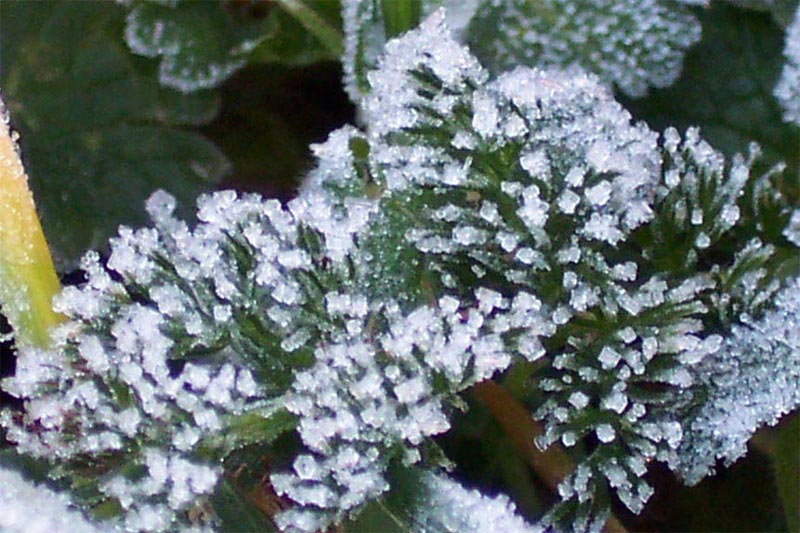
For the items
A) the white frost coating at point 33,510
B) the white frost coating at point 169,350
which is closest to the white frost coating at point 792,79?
the white frost coating at point 169,350

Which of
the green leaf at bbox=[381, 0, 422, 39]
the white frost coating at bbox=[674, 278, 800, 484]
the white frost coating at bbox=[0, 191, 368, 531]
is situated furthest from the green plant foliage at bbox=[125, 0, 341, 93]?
the white frost coating at bbox=[674, 278, 800, 484]

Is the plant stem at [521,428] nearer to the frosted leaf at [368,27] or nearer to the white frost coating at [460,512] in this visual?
the white frost coating at [460,512]

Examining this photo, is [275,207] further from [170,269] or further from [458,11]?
[458,11]

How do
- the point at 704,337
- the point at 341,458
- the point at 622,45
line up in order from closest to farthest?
1. the point at 341,458
2. the point at 704,337
3. the point at 622,45

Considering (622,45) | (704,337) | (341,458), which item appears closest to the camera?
(341,458)

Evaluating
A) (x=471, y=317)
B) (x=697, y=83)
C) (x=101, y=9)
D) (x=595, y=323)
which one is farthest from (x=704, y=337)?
(x=101, y=9)

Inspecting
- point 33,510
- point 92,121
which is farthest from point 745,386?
point 92,121

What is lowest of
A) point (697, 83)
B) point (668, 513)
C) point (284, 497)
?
point (668, 513)
